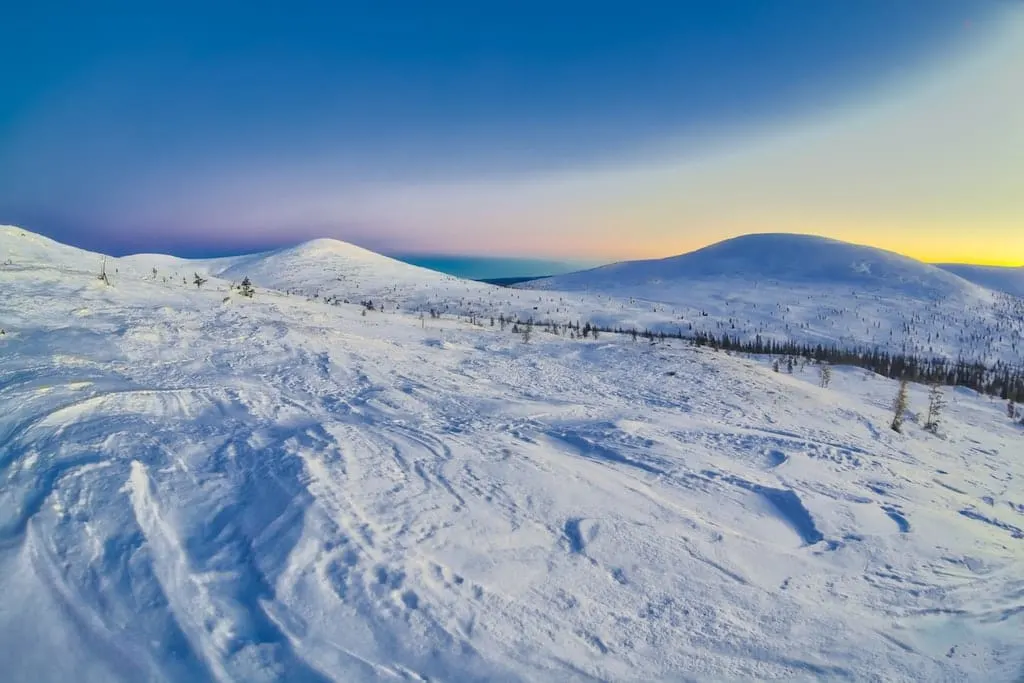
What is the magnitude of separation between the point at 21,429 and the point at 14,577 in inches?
207

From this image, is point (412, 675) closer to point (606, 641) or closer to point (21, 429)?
point (606, 641)

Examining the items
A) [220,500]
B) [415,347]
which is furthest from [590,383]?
[220,500]

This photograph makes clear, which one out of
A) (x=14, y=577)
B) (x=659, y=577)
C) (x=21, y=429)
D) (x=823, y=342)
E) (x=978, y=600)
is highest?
(x=21, y=429)

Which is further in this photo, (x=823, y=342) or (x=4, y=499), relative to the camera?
(x=823, y=342)

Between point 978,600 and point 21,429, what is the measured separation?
16942 mm

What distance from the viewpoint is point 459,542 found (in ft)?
24.6

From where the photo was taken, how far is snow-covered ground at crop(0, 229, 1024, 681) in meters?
5.67

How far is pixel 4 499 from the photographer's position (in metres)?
7.56

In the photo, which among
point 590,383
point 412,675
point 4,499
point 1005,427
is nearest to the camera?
point 412,675

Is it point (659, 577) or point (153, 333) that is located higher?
point (153, 333)

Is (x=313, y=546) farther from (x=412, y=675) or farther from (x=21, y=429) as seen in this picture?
(x=21, y=429)

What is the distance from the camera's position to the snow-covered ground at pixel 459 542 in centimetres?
567

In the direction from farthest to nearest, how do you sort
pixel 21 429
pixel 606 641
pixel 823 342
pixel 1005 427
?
pixel 823 342, pixel 1005 427, pixel 21 429, pixel 606 641

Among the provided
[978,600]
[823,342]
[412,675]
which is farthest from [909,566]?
[823,342]
